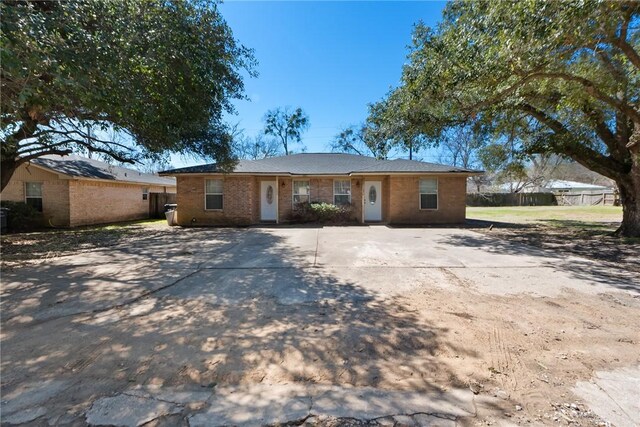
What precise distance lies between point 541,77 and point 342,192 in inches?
389

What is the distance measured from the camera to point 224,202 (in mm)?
14594

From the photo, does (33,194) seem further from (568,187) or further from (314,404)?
(568,187)

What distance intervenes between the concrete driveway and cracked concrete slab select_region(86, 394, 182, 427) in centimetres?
1

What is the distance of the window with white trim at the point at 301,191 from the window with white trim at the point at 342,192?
1.51m

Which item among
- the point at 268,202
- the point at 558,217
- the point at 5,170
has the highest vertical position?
the point at 5,170

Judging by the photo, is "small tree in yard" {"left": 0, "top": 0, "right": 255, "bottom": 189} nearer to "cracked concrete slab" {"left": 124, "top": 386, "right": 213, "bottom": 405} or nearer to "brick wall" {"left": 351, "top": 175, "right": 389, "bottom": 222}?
"cracked concrete slab" {"left": 124, "top": 386, "right": 213, "bottom": 405}

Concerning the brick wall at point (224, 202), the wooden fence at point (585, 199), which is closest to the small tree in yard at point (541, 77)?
the brick wall at point (224, 202)

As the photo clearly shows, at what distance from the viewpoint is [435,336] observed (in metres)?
3.32

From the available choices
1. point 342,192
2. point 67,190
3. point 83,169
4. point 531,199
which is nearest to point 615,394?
point 342,192

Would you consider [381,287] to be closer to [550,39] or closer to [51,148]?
[550,39]

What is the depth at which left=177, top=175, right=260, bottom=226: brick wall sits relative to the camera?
1448cm

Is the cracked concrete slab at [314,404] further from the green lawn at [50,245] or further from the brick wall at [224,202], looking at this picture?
the brick wall at [224,202]

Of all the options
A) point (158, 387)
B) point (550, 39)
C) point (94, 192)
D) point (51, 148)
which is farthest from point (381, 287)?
point (94, 192)

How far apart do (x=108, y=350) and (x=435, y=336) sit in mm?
3574
